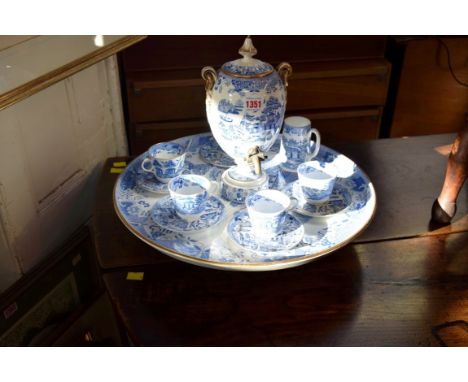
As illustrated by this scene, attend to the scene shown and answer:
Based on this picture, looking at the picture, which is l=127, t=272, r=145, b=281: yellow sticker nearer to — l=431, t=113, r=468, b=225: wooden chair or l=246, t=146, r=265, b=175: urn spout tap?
l=246, t=146, r=265, b=175: urn spout tap

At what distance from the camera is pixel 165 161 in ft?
2.98

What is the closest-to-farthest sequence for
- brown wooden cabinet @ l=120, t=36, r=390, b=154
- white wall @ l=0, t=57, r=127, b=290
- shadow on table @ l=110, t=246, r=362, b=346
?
shadow on table @ l=110, t=246, r=362, b=346 < white wall @ l=0, t=57, r=127, b=290 < brown wooden cabinet @ l=120, t=36, r=390, b=154

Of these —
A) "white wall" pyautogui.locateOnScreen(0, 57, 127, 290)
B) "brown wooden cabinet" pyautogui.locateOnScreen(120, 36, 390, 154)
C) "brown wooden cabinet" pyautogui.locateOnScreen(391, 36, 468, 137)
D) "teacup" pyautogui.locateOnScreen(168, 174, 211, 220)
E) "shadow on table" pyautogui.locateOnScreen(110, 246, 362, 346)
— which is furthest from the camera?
"brown wooden cabinet" pyautogui.locateOnScreen(391, 36, 468, 137)

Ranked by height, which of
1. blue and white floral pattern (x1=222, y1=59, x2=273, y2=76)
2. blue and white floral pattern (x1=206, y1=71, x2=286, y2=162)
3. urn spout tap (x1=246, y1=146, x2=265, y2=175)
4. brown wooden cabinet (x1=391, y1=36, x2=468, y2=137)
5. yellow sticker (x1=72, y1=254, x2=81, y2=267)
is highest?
blue and white floral pattern (x1=222, y1=59, x2=273, y2=76)

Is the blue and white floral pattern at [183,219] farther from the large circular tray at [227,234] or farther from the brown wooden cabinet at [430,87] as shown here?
the brown wooden cabinet at [430,87]

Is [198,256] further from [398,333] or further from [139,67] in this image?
[139,67]

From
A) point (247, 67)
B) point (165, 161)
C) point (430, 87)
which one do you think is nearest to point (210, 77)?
point (247, 67)

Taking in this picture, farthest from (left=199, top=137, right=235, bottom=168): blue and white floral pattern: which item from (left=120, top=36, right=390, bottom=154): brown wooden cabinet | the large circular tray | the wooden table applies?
(left=120, top=36, right=390, bottom=154): brown wooden cabinet

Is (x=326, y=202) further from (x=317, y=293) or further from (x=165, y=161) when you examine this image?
(x=165, y=161)

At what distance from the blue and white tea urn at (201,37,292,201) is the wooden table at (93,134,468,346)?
21 centimetres

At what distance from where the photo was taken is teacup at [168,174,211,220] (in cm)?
79

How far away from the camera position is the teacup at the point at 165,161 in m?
0.91

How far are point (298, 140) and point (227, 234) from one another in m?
0.29

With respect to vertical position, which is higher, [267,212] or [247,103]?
[247,103]
